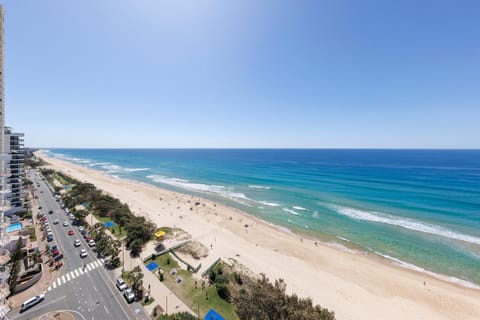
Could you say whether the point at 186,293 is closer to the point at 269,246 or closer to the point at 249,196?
the point at 269,246

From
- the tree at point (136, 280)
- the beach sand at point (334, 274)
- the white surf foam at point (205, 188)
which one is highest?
the white surf foam at point (205, 188)

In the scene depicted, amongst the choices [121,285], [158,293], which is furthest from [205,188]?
[158,293]

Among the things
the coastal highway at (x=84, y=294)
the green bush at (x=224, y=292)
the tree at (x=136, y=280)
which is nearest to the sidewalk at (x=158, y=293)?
the tree at (x=136, y=280)

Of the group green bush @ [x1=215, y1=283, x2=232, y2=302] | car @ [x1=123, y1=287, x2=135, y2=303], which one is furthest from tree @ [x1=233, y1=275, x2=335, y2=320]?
car @ [x1=123, y1=287, x2=135, y2=303]

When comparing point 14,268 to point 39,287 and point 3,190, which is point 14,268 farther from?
point 3,190

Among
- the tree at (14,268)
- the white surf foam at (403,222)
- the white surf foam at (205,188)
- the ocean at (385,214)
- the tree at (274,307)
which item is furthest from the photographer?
the white surf foam at (205,188)

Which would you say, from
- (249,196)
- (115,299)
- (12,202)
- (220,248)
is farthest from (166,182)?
(115,299)

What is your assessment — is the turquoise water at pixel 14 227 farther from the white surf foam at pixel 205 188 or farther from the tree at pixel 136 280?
the white surf foam at pixel 205 188
